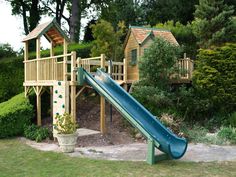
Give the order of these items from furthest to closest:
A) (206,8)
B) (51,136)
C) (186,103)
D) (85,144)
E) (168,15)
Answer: (168,15), (206,8), (186,103), (51,136), (85,144)

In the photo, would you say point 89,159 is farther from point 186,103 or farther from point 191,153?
point 186,103

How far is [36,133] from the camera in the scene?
409 inches

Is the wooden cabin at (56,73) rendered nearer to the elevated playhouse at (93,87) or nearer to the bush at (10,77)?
the elevated playhouse at (93,87)

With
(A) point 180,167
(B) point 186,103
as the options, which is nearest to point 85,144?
(A) point 180,167

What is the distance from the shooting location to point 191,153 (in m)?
8.30

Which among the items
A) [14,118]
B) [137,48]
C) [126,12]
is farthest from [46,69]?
[126,12]

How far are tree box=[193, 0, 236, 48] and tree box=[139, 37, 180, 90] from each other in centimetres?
473

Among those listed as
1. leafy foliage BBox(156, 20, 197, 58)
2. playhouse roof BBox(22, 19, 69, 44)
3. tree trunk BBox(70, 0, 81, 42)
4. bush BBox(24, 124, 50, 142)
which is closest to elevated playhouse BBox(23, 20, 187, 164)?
playhouse roof BBox(22, 19, 69, 44)

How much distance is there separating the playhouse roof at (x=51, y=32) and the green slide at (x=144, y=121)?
3051 mm

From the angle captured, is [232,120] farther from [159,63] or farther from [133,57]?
[133,57]

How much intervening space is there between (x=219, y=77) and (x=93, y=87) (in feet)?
17.4

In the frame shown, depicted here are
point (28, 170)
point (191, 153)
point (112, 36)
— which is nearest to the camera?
point (28, 170)

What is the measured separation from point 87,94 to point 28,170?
8.98m

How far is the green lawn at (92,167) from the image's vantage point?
641cm
